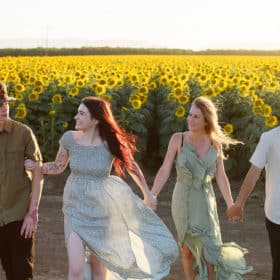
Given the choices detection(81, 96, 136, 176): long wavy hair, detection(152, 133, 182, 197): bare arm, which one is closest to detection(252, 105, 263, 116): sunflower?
detection(152, 133, 182, 197): bare arm

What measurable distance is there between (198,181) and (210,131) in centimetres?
36

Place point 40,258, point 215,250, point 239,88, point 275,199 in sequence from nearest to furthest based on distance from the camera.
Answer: point 275,199
point 215,250
point 40,258
point 239,88

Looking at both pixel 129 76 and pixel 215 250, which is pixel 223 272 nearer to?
pixel 215 250

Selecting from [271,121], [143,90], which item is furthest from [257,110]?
[143,90]

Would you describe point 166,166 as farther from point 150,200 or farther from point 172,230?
point 172,230

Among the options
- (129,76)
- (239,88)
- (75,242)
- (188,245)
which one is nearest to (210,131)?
(188,245)

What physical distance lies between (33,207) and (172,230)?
3.66 m

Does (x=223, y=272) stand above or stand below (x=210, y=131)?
below

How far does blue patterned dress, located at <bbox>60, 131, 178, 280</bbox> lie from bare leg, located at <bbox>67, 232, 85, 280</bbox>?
53 millimetres

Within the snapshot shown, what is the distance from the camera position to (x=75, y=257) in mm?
5500

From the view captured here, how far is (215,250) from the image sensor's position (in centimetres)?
620

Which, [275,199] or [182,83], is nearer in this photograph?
[275,199]

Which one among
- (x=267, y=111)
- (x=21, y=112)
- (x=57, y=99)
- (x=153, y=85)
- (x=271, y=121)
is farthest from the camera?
(x=153, y=85)

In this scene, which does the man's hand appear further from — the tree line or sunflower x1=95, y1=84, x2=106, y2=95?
the tree line
